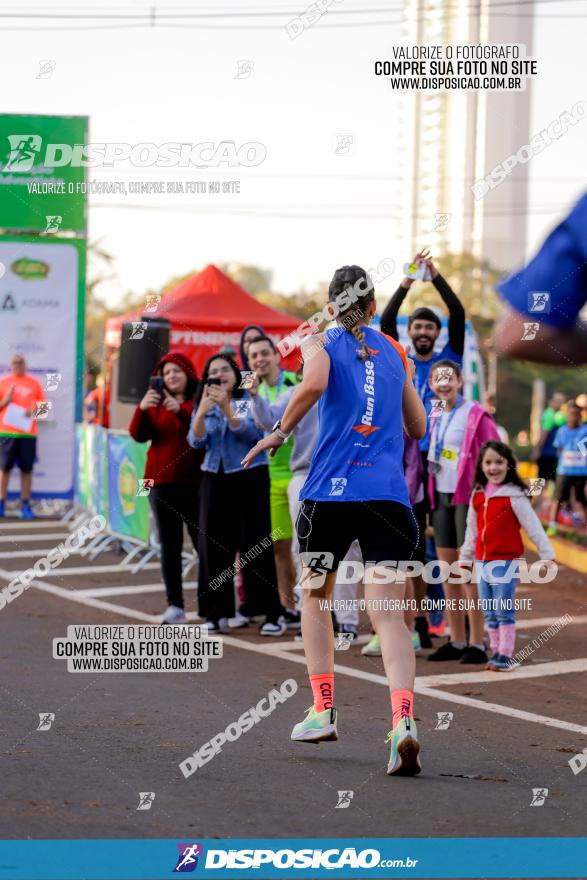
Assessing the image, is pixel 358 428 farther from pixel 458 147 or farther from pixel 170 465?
pixel 458 147

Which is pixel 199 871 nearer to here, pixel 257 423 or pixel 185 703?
pixel 185 703

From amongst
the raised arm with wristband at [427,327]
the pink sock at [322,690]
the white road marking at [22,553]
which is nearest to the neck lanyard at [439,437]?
the raised arm with wristband at [427,327]

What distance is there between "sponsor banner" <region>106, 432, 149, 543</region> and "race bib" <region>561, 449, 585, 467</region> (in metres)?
6.76

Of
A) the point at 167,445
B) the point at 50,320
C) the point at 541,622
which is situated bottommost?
the point at 541,622

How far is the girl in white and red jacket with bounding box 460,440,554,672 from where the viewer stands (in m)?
8.59

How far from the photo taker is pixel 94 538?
15297mm

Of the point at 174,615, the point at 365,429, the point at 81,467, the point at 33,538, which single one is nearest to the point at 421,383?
the point at 174,615

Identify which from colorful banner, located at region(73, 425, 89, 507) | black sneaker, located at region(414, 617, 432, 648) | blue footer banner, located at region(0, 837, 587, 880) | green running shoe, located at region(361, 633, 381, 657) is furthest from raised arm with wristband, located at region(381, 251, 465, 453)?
colorful banner, located at region(73, 425, 89, 507)

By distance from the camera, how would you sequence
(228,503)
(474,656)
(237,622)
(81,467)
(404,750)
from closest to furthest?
1. (404,750)
2. (474,656)
3. (228,503)
4. (237,622)
5. (81,467)

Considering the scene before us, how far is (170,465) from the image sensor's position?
10.1m

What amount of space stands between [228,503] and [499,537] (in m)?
2.15

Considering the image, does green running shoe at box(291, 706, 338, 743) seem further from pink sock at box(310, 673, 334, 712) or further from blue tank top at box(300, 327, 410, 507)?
blue tank top at box(300, 327, 410, 507)

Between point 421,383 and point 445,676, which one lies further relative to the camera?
point 421,383

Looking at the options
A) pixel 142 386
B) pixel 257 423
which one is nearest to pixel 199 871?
pixel 257 423
